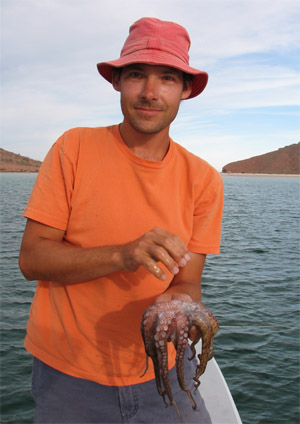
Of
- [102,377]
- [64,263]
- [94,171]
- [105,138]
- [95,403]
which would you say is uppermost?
[105,138]

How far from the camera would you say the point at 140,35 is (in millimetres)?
2643

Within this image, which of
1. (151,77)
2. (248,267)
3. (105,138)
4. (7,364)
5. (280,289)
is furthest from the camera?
(248,267)

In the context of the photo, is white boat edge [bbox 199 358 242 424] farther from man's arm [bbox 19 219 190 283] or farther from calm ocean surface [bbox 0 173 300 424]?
man's arm [bbox 19 219 190 283]

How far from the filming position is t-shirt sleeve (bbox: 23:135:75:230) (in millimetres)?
2479

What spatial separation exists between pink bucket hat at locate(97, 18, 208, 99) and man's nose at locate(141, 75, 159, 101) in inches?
4.0

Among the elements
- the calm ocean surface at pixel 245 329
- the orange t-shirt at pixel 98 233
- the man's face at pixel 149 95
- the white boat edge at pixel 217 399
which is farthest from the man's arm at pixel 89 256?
the calm ocean surface at pixel 245 329

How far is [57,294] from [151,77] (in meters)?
1.45

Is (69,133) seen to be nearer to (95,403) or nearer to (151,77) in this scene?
(151,77)

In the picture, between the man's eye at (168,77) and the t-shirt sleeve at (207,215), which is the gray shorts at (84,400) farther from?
the man's eye at (168,77)

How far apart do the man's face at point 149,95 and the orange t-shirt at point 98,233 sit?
212 millimetres

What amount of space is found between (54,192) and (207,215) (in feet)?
3.52

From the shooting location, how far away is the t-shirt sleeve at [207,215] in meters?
2.95

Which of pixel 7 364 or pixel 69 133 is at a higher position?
pixel 69 133

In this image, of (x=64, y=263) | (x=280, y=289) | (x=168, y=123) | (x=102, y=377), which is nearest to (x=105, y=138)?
(x=168, y=123)
